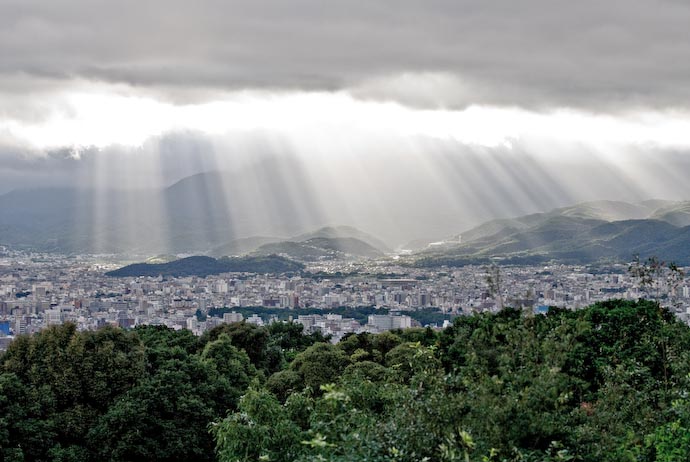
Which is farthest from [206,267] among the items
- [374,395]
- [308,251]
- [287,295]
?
[374,395]

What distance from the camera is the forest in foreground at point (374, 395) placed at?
932cm

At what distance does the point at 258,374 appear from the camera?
28.1 meters

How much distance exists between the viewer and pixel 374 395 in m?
13.5

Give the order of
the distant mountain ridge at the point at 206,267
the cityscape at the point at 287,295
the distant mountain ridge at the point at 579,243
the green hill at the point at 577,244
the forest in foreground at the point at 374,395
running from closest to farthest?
the forest in foreground at the point at 374,395 < the cityscape at the point at 287,295 < the green hill at the point at 577,244 < the distant mountain ridge at the point at 579,243 < the distant mountain ridge at the point at 206,267

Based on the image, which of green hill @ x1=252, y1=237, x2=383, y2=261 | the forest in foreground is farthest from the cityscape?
green hill @ x1=252, y1=237, x2=383, y2=261

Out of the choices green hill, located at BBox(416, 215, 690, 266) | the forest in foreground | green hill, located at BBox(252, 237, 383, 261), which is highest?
green hill, located at BBox(252, 237, 383, 261)

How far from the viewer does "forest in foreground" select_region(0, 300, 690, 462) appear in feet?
30.6

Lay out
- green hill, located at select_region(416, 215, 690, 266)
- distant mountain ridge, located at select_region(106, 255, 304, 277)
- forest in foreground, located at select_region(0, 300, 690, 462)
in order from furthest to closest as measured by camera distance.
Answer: distant mountain ridge, located at select_region(106, 255, 304, 277)
green hill, located at select_region(416, 215, 690, 266)
forest in foreground, located at select_region(0, 300, 690, 462)

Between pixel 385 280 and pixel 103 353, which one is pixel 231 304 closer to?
pixel 385 280

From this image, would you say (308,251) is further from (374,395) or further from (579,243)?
(374,395)

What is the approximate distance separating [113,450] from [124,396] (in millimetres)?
1584

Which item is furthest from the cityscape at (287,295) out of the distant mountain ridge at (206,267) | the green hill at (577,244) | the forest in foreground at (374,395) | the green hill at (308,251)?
the green hill at (308,251)

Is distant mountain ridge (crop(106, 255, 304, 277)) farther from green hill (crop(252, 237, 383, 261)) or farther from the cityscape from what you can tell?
green hill (crop(252, 237, 383, 261))

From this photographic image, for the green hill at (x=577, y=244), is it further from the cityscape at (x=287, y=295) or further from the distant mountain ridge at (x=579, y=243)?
the cityscape at (x=287, y=295)
